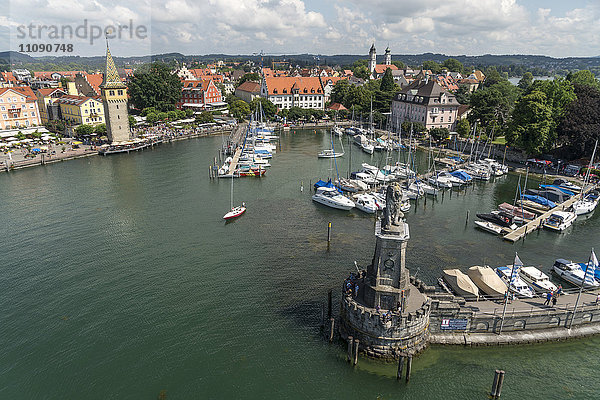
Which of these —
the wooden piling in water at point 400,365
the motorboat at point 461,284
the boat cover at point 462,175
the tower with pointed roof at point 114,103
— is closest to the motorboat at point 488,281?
the motorboat at point 461,284

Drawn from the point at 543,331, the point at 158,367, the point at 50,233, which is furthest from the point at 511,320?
the point at 50,233

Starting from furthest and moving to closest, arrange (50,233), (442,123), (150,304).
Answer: (442,123) < (50,233) < (150,304)

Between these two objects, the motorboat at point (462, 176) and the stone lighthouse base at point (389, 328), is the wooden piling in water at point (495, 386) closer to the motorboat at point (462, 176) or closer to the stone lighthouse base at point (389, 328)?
the stone lighthouse base at point (389, 328)

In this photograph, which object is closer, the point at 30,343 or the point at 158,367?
the point at 158,367

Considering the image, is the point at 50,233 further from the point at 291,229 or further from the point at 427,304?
the point at 427,304

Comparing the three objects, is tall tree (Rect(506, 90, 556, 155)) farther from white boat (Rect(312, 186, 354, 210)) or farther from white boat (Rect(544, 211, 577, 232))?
white boat (Rect(312, 186, 354, 210))
